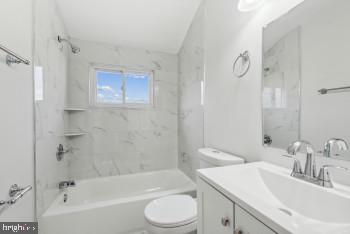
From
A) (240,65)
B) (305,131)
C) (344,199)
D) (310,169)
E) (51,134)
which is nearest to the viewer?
(344,199)

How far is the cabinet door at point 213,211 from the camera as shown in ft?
2.26

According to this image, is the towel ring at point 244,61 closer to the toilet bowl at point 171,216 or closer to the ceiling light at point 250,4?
the ceiling light at point 250,4

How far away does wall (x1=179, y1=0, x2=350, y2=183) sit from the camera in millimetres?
1138

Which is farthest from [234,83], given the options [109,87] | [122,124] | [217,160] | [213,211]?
[109,87]

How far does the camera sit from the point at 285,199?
0.80 m

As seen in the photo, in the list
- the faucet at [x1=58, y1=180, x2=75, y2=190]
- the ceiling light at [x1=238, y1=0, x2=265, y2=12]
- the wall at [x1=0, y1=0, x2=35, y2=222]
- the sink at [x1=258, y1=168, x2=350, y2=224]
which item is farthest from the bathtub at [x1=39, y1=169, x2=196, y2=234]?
the ceiling light at [x1=238, y1=0, x2=265, y2=12]

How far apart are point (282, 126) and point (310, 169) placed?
316 mm

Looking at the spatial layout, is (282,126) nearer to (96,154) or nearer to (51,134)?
(51,134)

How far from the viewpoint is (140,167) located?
2.56m

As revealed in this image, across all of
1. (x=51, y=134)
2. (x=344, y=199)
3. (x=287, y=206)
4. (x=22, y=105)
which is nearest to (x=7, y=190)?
(x=22, y=105)

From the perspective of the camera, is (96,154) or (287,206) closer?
(287,206)

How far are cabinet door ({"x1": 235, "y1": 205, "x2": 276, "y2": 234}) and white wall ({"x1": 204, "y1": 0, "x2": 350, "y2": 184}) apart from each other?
21.3 inches

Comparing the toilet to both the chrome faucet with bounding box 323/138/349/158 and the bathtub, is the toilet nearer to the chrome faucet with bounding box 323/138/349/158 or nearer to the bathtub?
the bathtub

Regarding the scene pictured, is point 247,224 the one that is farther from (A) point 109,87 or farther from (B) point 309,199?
(A) point 109,87
